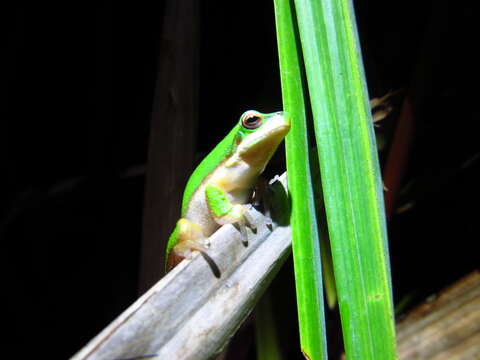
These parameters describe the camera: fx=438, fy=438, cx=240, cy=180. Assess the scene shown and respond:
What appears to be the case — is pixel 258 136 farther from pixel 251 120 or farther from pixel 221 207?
pixel 221 207

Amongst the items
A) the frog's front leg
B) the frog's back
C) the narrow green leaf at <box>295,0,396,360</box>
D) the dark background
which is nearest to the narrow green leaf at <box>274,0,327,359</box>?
the narrow green leaf at <box>295,0,396,360</box>

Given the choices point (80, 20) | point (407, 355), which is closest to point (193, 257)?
point (407, 355)

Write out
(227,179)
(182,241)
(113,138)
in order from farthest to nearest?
(113,138) < (227,179) < (182,241)

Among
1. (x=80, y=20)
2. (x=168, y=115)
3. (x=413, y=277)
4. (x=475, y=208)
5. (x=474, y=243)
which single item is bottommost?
(x=413, y=277)

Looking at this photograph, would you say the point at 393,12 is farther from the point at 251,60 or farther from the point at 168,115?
the point at 168,115

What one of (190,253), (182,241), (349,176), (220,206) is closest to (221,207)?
(220,206)

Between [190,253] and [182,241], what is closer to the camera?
[190,253]

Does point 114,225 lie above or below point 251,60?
below
